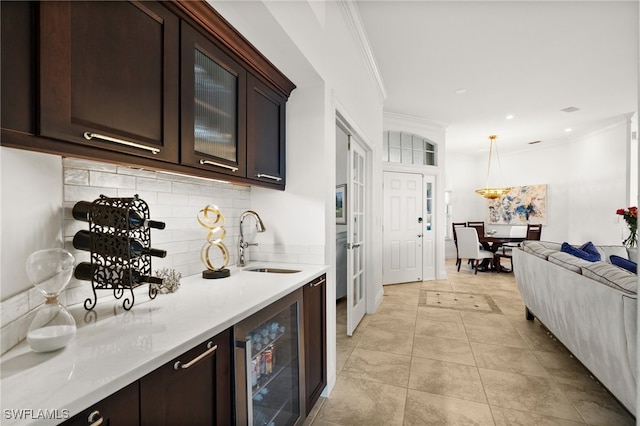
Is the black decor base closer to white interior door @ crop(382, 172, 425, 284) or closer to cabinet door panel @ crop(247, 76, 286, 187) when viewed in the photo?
cabinet door panel @ crop(247, 76, 286, 187)

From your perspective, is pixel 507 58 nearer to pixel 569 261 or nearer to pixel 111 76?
pixel 569 261

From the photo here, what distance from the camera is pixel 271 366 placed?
152 cm

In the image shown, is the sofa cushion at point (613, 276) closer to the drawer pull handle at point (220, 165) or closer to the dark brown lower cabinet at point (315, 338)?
the dark brown lower cabinet at point (315, 338)

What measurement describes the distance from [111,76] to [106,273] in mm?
689

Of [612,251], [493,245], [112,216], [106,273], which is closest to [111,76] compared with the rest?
[112,216]

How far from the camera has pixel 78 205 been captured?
1138mm

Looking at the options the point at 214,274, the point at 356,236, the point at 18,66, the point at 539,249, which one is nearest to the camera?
the point at 18,66

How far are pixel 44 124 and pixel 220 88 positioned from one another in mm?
899

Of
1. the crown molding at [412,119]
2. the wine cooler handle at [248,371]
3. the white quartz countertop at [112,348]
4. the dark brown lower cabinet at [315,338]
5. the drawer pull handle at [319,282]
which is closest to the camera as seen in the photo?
the white quartz countertop at [112,348]

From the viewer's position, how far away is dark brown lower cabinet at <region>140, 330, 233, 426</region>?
2.63 ft

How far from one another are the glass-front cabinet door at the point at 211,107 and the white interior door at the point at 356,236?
1.50m

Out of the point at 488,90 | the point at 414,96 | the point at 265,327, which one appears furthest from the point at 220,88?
the point at 488,90

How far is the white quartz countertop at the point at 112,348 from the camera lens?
607 mm

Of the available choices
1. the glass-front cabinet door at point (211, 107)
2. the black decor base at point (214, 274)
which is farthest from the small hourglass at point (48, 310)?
the black decor base at point (214, 274)
